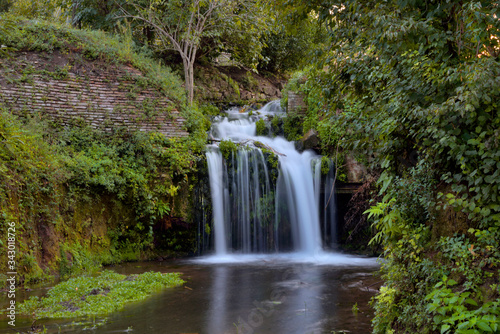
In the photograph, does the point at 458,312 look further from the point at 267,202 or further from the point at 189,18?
the point at 189,18

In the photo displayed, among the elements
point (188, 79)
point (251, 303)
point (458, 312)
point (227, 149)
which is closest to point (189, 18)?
point (188, 79)

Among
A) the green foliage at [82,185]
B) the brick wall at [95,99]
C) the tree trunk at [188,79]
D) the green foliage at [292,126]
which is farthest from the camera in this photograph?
the tree trunk at [188,79]

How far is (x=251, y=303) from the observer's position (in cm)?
637

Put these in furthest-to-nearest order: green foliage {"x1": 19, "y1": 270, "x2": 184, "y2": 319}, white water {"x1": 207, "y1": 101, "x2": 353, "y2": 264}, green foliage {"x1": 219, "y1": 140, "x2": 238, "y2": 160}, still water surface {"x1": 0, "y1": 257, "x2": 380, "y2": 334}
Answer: green foliage {"x1": 219, "y1": 140, "x2": 238, "y2": 160} → white water {"x1": 207, "y1": 101, "x2": 353, "y2": 264} → green foliage {"x1": 19, "y1": 270, "x2": 184, "y2": 319} → still water surface {"x1": 0, "y1": 257, "x2": 380, "y2": 334}

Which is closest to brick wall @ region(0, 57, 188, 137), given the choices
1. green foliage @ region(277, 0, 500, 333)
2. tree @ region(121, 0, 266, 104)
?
tree @ region(121, 0, 266, 104)

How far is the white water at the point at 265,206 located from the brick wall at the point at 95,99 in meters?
1.93

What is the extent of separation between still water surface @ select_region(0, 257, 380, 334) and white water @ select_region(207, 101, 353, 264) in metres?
2.04

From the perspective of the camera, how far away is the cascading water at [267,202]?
11562mm

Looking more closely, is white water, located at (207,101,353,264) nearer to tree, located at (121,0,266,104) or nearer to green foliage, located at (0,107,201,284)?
green foliage, located at (0,107,201,284)

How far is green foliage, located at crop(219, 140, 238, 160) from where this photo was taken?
11898 mm

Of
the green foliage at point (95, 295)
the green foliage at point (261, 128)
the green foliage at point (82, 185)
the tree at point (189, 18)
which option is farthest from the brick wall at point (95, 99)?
the green foliage at point (95, 295)

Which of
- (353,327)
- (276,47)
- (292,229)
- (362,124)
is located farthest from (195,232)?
(276,47)

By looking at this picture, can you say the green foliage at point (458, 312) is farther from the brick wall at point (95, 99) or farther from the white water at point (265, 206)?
Result: the brick wall at point (95, 99)

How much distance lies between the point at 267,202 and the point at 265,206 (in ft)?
0.43
